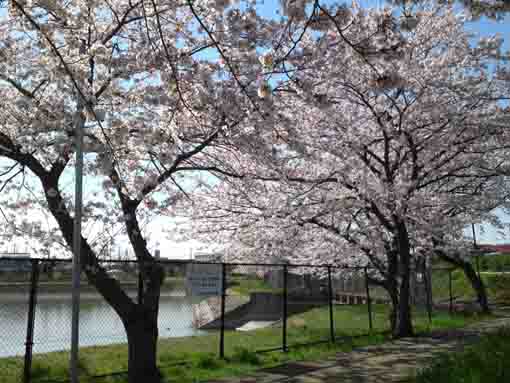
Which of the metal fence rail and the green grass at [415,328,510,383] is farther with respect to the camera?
the metal fence rail

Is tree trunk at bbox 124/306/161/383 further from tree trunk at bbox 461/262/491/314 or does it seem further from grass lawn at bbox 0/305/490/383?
tree trunk at bbox 461/262/491/314

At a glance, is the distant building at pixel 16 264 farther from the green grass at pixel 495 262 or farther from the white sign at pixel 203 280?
the green grass at pixel 495 262

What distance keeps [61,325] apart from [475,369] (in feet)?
43.2

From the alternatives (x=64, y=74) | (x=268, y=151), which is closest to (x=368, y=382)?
(x=268, y=151)

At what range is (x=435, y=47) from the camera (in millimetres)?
13000

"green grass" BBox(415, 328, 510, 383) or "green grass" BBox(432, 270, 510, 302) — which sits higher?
"green grass" BBox(432, 270, 510, 302)

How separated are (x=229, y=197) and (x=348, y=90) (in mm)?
4317

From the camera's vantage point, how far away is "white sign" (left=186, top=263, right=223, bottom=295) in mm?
9039

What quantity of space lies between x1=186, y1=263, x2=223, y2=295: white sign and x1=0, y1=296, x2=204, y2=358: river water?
161 centimetres

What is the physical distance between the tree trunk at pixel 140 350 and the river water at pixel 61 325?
3.07 meters

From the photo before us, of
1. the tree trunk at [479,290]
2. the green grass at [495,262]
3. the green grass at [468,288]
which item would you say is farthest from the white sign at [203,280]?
the green grass at [495,262]

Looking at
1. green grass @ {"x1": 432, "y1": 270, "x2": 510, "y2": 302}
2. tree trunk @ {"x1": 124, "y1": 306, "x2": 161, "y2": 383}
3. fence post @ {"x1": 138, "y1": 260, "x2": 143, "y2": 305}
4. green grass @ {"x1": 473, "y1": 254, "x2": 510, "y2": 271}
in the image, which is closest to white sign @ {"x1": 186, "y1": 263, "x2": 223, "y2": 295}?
fence post @ {"x1": 138, "y1": 260, "x2": 143, "y2": 305}

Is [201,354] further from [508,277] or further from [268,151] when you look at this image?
[508,277]

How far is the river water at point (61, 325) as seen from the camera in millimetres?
12335
